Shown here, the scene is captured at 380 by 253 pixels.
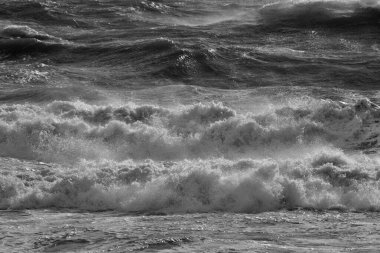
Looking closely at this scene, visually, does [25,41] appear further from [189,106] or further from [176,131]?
[176,131]

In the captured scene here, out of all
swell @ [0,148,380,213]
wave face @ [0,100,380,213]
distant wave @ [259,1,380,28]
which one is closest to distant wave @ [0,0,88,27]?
distant wave @ [259,1,380,28]

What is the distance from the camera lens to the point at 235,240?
32.5 feet

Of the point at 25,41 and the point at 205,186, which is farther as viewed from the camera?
the point at 25,41

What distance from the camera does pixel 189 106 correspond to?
54.6 ft

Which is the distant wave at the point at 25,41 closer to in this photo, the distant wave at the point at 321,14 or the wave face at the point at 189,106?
the wave face at the point at 189,106

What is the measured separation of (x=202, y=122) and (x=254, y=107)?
5.14 ft

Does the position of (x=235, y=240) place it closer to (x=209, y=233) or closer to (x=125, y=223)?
(x=209, y=233)

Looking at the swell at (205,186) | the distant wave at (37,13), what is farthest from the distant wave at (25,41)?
the swell at (205,186)

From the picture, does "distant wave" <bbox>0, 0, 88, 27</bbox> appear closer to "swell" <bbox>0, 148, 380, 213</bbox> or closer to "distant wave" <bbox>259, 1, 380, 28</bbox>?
"distant wave" <bbox>259, 1, 380, 28</bbox>

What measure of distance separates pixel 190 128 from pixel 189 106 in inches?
32.1

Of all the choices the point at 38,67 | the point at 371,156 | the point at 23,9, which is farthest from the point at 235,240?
the point at 23,9

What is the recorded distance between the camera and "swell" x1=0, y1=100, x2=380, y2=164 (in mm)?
15094

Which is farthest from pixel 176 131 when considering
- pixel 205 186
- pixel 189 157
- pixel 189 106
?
pixel 205 186

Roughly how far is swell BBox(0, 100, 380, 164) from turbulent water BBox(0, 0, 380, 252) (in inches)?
1.4
